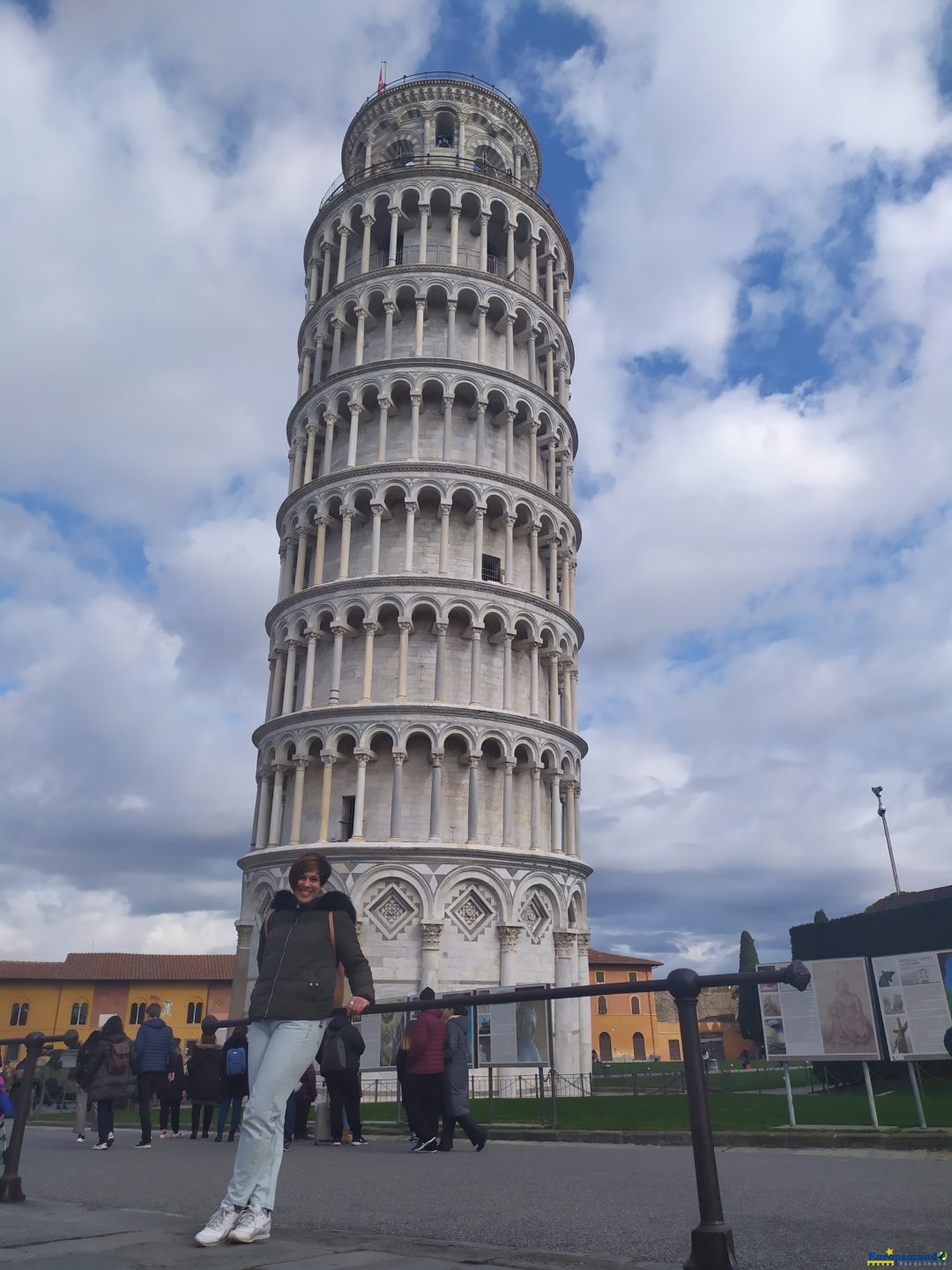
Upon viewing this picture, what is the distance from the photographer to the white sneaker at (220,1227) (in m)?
5.08

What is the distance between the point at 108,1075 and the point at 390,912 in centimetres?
1789

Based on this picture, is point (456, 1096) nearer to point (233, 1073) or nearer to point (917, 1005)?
point (233, 1073)

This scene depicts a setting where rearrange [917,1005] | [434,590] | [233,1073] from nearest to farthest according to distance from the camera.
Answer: [917,1005]
[233,1073]
[434,590]

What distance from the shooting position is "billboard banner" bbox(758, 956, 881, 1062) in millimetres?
14242

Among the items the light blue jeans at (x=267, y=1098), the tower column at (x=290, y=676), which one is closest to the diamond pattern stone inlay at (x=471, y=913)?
the tower column at (x=290, y=676)

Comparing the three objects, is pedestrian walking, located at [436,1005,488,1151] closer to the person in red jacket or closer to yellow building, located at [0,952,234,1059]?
the person in red jacket

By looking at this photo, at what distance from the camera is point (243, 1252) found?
4.94 metres

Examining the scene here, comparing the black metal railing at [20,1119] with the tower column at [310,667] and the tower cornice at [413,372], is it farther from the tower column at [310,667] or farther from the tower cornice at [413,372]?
the tower cornice at [413,372]

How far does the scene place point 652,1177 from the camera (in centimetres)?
852

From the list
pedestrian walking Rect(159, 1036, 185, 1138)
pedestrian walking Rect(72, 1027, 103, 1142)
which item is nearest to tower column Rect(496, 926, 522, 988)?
pedestrian walking Rect(159, 1036, 185, 1138)

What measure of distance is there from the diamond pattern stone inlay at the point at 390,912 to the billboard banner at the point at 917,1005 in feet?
63.6

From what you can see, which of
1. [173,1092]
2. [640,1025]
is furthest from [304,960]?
[640,1025]

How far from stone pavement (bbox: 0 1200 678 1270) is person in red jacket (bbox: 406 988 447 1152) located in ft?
21.6

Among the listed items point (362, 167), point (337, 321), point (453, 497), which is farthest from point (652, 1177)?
point (362, 167)
